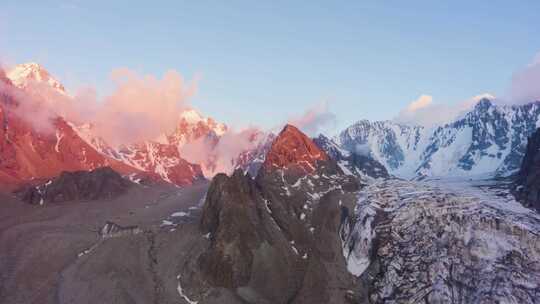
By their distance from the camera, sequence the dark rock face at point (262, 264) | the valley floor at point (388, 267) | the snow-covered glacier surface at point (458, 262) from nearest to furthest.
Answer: the valley floor at point (388, 267)
the snow-covered glacier surface at point (458, 262)
the dark rock face at point (262, 264)

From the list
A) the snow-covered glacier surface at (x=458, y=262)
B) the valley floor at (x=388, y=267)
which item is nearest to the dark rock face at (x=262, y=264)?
the valley floor at (x=388, y=267)

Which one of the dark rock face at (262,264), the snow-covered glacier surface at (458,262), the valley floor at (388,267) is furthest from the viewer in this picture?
the dark rock face at (262,264)

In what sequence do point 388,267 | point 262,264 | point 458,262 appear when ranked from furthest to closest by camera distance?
1. point 388,267
2. point 262,264
3. point 458,262

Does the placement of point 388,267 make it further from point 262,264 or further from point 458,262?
point 262,264

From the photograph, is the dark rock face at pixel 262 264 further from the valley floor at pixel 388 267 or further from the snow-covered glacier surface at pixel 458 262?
the snow-covered glacier surface at pixel 458 262

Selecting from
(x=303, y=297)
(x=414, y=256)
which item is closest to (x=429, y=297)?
(x=414, y=256)

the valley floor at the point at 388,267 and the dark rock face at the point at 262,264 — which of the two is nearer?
the valley floor at the point at 388,267

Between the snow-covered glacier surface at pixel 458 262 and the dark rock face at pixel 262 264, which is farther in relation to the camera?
the dark rock face at pixel 262 264

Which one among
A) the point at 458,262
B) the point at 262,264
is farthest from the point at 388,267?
the point at 262,264

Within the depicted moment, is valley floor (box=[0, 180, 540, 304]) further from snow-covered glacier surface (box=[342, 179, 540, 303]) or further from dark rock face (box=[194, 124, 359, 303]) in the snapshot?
dark rock face (box=[194, 124, 359, 303])

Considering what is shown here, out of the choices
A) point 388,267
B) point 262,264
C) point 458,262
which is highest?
point 262,264

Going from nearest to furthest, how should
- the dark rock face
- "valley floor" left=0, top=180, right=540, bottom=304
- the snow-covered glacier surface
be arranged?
"valley floor" left=0, top=180, right=540, bottom=304
the snow-covered glacier surface
the dark rock face

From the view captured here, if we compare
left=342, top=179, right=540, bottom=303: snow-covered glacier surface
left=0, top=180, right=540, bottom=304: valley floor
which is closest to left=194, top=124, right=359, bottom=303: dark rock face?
left=0, top=180, right=540, bottom=304: valley floor
